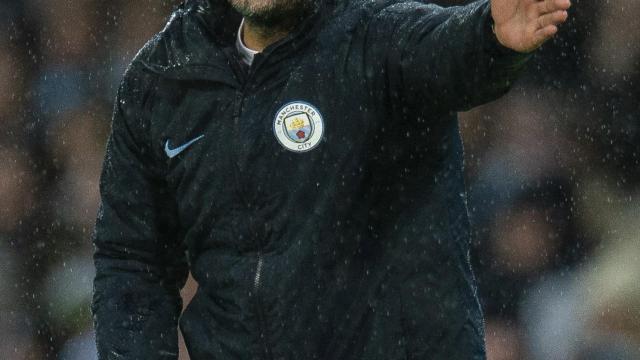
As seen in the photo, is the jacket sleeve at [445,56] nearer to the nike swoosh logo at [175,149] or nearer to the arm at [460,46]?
the arm at [460,46]

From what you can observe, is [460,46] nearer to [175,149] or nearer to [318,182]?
[318,182]

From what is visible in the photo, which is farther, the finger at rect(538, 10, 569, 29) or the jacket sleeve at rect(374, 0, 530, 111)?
the jacket sleeve at rect(374, 0, 530, 111)

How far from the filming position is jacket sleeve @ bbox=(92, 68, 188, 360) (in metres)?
2.48

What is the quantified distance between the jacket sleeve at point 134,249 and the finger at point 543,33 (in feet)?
3.03

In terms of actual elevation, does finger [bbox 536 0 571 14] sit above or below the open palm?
above

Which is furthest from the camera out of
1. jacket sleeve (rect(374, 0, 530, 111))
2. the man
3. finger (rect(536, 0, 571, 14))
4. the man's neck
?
the man's neck

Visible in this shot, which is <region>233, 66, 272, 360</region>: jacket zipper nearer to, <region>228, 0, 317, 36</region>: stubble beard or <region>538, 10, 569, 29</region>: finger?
<region>228, 0, 317, 36</region>: stubble beard

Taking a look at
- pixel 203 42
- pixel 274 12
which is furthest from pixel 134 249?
pixel 274 12

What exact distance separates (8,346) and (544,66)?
216cm

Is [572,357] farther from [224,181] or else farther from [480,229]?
[224,181]

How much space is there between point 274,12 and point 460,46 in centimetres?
46

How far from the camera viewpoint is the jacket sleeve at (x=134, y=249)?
248 cm

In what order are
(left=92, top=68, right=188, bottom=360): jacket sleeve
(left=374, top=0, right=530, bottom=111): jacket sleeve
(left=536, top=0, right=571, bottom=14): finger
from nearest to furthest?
1. (left=536, top=0, right=571, bottom=14): finger
2. (left=374, top=0, right=530, bottom=111): jacket sleeve
3. (left=92, top=68, right=188, bottom=360): jacket sleeve

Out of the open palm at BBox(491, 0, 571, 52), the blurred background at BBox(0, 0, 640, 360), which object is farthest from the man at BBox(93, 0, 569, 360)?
the blurred background at BBox(0, 0, 640, 360)
